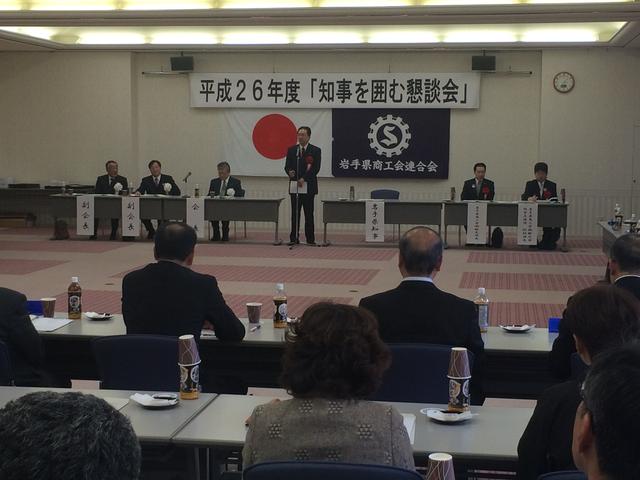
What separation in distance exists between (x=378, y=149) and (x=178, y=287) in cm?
1162

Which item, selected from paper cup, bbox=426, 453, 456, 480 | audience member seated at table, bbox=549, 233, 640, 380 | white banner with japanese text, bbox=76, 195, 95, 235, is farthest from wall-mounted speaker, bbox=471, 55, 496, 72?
paper cup, bbox=426, 453, 456, 480

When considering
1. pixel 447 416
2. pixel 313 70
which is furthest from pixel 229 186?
pixel 447 416

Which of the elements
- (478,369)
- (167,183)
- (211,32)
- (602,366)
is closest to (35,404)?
(602,366)

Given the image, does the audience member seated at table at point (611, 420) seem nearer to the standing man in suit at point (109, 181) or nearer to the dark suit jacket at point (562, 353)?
the dark suit jacket at point (562, 353)

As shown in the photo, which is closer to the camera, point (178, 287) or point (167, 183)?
point (178, 287)

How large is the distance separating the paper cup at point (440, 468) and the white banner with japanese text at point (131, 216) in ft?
39.2

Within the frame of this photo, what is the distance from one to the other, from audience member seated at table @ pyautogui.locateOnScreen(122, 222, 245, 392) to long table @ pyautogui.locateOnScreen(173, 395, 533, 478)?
3.52 feet

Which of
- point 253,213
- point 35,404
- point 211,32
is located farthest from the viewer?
point 211,32

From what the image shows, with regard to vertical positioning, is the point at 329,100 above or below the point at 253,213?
above

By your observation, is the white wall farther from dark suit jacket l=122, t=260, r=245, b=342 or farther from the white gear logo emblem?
dark suit jacket l=122, t=260, r=245, b=342

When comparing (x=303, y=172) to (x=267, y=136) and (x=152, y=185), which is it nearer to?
(x=152, y=185)

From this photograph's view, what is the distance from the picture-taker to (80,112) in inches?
652

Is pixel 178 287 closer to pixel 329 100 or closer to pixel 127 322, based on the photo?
pixel 127 322

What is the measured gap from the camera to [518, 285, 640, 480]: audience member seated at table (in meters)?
2.53
